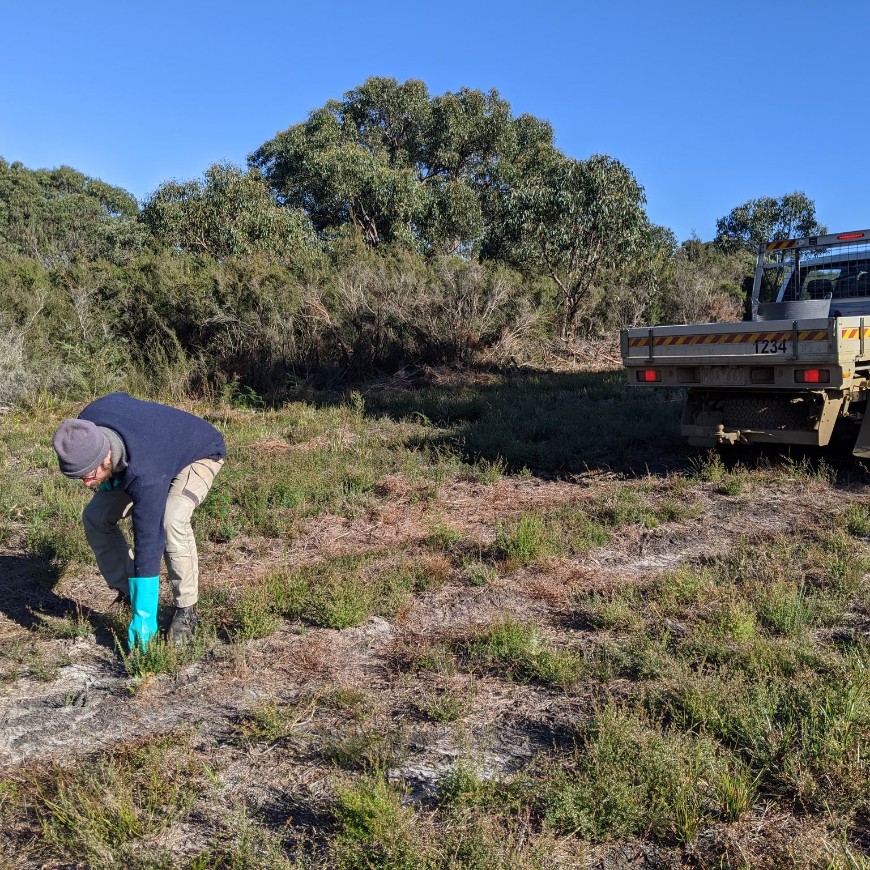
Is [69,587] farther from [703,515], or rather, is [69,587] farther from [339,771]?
[703,515]

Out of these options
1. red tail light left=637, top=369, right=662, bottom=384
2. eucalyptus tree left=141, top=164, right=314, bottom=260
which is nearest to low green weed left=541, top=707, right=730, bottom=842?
red tail light left=637, top=369, right=662, bottom=384

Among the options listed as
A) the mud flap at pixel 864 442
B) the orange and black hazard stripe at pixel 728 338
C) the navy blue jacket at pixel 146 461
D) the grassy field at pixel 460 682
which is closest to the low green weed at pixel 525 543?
the grassy field at pixel 460 682

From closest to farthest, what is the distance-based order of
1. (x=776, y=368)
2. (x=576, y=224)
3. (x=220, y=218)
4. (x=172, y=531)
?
(x=172, y=531), (x=776, y=368), (x=576, y=224), (x=220, y=218)

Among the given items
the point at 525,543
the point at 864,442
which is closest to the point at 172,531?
the point at 525,543

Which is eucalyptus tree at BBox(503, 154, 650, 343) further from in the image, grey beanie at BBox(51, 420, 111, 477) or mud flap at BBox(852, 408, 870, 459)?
grey beanie at BBox(51, 420, 111, 477)

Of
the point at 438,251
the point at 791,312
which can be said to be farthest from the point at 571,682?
the point at 438,251

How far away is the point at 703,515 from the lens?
660 cm

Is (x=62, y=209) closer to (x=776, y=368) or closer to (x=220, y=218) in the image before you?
(x=220, y=218)

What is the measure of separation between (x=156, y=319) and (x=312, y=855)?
13.8 meters

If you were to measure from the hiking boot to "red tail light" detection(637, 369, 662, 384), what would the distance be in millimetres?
5263

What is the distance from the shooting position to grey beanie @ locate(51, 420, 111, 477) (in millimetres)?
3611

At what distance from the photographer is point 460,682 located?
12.8 feet

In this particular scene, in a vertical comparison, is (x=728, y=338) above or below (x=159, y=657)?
above

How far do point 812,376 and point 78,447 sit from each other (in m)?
5.96
